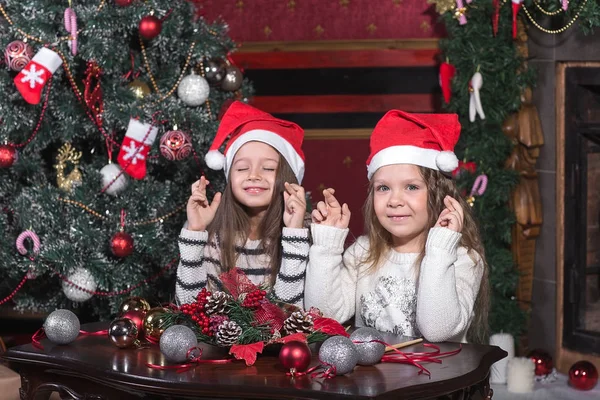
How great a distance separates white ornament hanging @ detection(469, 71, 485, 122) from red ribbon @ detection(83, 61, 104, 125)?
5.64 feet

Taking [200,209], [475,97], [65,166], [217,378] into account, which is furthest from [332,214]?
[475,97]

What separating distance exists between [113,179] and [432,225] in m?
1.58

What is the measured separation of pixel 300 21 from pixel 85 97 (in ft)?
5.56

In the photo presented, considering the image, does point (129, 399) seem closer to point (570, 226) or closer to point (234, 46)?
point (234, 46)

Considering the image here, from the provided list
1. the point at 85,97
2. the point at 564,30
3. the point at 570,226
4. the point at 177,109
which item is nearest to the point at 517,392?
the point at 570,226

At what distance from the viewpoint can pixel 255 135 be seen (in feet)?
11.0

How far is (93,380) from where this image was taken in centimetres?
232

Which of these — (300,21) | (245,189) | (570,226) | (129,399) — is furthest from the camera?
(300,21)

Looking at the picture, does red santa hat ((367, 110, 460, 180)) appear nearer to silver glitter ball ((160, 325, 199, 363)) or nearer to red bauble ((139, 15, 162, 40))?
silver glitter ball ((160, 325, 199, 363))

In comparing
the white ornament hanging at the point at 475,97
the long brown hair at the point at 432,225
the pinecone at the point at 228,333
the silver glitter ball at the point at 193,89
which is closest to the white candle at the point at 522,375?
the white ornament hanging at the point at 475,97

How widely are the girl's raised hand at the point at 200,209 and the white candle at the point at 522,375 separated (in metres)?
1.73

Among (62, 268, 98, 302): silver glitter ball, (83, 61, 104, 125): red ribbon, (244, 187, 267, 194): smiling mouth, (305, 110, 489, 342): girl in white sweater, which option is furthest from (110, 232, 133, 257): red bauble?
(305, 110, 489, 342): girl in white sweater

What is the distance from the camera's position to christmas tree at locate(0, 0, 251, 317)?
3898mm

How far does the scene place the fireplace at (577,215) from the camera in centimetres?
448
